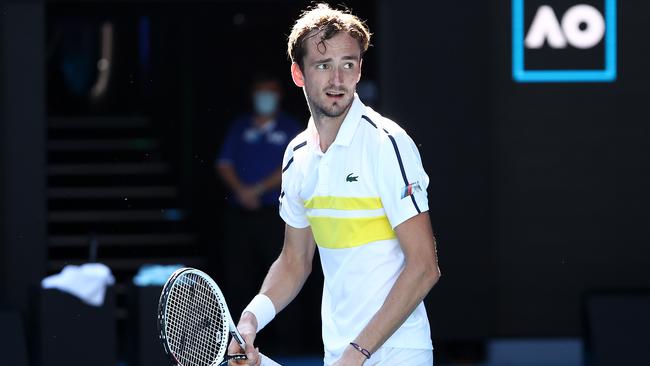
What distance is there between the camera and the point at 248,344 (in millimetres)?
3807

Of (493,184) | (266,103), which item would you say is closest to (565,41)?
(493,184)

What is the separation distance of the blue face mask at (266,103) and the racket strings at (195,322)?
4.71 m

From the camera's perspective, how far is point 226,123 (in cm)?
1030

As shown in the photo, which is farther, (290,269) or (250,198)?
(250,198)

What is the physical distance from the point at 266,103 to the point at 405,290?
16.3 ft

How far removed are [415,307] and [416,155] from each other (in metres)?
0.46

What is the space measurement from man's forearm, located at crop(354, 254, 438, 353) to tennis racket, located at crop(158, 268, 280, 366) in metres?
0.31

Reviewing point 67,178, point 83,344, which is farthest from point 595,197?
point 67,178

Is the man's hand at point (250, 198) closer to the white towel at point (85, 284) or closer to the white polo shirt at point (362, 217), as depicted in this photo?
the white towel at point (85, 284)

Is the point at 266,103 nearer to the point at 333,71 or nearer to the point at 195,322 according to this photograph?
the point at 333,71

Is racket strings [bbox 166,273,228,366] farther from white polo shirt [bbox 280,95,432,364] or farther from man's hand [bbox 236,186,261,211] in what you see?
man's hand [bbox 236,186,261,211]

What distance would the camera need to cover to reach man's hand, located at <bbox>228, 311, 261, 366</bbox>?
3.75 meters

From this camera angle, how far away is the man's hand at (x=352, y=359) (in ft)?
12.2

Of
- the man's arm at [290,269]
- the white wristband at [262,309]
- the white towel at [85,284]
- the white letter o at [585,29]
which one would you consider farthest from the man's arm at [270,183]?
the white wristband at [262,309]
